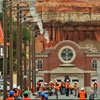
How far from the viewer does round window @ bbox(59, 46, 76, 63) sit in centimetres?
8664

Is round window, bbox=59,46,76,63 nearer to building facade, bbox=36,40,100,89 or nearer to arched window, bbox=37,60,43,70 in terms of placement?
building facade, bbox=36,40,100,89

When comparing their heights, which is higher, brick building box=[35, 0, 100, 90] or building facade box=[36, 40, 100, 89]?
brick building box=[35, 0, 100, 90]

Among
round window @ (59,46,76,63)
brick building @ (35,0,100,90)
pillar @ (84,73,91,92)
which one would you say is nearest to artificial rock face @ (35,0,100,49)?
brick building @ (35,0,100,90)

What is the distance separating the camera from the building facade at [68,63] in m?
86.6

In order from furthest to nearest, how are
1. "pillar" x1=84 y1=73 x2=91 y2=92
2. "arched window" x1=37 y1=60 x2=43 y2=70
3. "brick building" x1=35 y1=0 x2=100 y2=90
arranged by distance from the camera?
"brick building" x1=35 y1=0 x2=100 y2=90 → "arched window" x1=37 y1=60 x2=43 y2=70 → "pillar" x1=84 y1=73 x2=91 y2=92

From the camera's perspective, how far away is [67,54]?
86.9 metres

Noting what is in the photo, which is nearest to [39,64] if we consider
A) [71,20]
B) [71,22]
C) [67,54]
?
[67,54]

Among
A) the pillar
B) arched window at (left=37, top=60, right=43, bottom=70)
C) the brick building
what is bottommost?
the pillar

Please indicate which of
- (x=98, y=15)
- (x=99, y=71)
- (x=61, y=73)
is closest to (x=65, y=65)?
(x=61, y=73)

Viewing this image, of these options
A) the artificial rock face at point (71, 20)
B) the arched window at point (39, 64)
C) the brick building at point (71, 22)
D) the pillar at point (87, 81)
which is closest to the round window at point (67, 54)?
the arched window at point (39, 64)

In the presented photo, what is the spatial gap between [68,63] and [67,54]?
1.74m

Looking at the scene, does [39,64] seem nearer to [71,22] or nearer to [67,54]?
[67,54]

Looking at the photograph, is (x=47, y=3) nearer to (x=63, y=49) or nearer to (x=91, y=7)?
(x=91, y=7)

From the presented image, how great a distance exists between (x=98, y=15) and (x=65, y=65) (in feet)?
125
